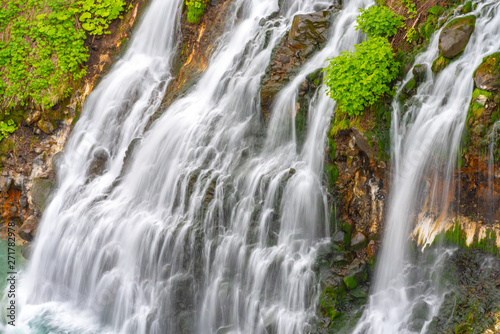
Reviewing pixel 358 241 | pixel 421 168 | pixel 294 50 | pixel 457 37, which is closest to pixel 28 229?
pixel 294 50

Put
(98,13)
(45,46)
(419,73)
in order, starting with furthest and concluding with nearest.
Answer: (98,13), (45,46), (419,73)

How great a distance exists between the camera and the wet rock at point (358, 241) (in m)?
6.95

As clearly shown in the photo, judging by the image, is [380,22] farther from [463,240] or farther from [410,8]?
[463,240]

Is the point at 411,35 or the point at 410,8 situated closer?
the point at 411,35

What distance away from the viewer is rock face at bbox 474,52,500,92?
19.3 feet

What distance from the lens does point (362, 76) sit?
7.00 meters

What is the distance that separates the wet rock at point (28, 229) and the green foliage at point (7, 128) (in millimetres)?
2699

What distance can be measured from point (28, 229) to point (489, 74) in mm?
10183

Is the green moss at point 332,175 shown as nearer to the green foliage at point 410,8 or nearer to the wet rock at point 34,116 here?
the green foliage at point 410,8

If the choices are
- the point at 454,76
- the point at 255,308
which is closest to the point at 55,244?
the point at 255,308

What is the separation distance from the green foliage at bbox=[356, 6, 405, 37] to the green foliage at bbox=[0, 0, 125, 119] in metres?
8.11

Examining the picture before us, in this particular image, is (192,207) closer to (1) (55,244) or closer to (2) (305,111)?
(2) (305,111)

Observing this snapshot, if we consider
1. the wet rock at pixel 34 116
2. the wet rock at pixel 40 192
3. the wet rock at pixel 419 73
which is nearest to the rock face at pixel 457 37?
the wet rock at pixel 419 73

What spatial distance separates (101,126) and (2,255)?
12.7 feet
